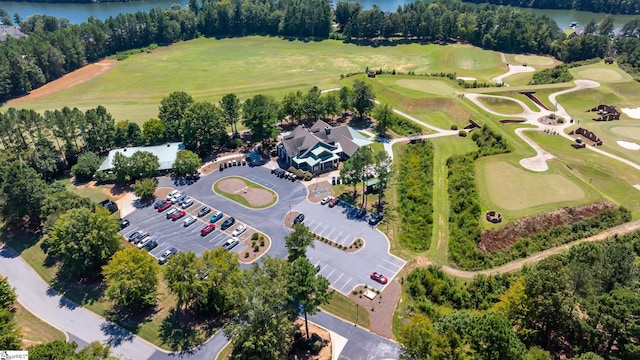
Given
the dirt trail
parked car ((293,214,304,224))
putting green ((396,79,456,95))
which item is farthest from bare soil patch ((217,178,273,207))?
putting green ((396,79,456,95))

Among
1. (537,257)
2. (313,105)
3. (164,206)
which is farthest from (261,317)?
(313,105)

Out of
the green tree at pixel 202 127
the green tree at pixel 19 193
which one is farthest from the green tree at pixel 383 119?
the green tree at pixel 19 193

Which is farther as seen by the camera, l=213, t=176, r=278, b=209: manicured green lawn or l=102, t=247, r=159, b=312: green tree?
l=213, t=176, r=278, b=209: manicured green lawn

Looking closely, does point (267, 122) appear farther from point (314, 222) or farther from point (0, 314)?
point (0, 314)

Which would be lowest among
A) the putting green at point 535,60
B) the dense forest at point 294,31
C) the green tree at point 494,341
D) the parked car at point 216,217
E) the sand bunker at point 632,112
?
the parked car at point 216,217

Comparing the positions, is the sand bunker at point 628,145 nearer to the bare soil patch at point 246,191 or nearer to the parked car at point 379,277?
the parked car at point 379,277

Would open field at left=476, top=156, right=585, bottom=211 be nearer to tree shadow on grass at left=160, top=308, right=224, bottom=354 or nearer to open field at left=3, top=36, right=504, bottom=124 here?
tree shadow on grass at left=160, top=308, right=224, bottom=354
